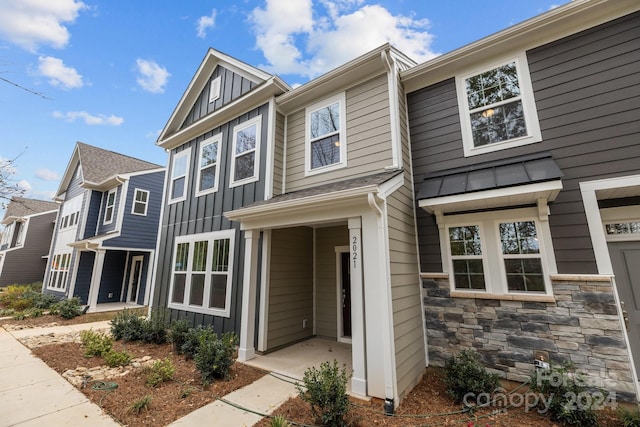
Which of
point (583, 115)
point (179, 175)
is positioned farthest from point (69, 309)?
point (583, 115)

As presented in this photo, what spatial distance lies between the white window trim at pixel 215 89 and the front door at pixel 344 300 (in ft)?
19.3

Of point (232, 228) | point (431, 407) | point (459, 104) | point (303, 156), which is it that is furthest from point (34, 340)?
point (459, 104)

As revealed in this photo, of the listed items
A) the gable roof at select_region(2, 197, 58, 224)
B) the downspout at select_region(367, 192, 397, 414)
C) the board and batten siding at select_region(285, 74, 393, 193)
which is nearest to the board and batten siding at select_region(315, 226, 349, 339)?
the board and batten siding at select_region(285, 74, 393, 193)

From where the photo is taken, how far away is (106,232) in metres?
12.4

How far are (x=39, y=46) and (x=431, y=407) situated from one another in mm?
6551

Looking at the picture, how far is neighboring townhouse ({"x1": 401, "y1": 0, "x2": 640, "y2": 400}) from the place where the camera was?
12.4 ft

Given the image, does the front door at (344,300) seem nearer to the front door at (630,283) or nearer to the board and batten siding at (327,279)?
the board and batten siding at (327,279)

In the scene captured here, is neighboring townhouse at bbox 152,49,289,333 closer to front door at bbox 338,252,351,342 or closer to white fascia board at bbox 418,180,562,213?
front door at bbox 338,252,351,342

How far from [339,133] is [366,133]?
2.17 feet

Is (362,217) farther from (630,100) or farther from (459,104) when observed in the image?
(630,100)

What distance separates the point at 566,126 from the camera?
4.23 meters

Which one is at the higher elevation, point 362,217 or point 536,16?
point 536,16

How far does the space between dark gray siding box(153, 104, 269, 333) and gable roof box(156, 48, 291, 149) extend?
10.8 inches

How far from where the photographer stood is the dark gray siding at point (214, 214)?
612cm
